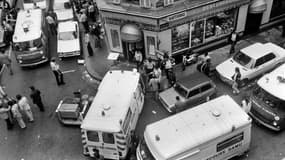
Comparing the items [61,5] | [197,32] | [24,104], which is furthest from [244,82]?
[61,5]

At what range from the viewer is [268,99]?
613 inches

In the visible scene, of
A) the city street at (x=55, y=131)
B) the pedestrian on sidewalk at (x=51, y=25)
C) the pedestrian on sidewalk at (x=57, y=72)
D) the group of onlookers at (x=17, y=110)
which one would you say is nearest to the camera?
the city street at (x=55, y=131)

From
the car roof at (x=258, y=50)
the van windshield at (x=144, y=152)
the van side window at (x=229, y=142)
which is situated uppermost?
the car roof at (x=258, y=50)

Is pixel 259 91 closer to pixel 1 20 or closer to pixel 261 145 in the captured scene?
pixel 261 145

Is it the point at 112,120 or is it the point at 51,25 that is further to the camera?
the point at 51,25

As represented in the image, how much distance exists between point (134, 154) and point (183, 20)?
376 inches

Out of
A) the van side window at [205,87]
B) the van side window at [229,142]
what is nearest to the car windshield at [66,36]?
the van side window at [205,87]

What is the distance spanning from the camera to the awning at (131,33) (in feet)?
63.5

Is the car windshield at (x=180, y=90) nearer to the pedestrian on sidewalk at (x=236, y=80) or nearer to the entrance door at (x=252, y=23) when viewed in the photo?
the pedestrian on sidewalk at (x=236, y=80)

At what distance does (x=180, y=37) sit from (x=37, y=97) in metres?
10.2

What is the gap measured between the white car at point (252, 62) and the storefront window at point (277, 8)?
211 inches

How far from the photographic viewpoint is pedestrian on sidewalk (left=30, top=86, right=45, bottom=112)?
56.8ft

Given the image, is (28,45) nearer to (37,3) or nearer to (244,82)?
(37,3)

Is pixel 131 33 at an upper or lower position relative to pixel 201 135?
upper
